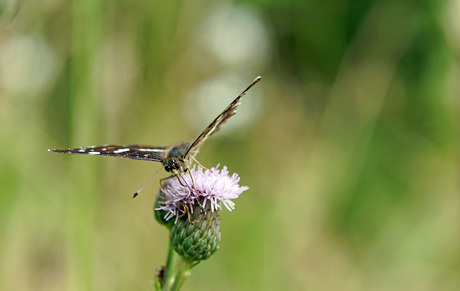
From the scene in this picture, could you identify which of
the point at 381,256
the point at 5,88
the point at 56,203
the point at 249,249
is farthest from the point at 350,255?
the point at 5,88

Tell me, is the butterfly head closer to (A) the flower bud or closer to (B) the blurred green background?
(A) the flower bud

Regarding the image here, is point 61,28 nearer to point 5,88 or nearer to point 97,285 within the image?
point 5,88

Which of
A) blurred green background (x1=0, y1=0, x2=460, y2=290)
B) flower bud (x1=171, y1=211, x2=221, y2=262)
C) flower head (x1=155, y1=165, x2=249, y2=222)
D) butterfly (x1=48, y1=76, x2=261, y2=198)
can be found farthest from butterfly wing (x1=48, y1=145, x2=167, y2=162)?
blurred green background (x1=0, y1=0, x2=460, y2=290)

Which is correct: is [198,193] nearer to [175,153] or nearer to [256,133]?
[175,153]

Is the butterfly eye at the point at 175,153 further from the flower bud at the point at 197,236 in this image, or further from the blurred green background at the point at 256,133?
the blurred green background at the point at 256,133

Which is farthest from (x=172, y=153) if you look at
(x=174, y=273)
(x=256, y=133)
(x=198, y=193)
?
(x=256, y=133)

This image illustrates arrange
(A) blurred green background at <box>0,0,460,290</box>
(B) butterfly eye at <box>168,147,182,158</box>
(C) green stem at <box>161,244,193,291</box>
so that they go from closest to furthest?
1. (C) green stem at <box>161,244,193,291</box>
2. (B) butterfly eye at <box>168,147,182,158</box>
3. (A) blurred green background at <box>0,0,460,290</box>
